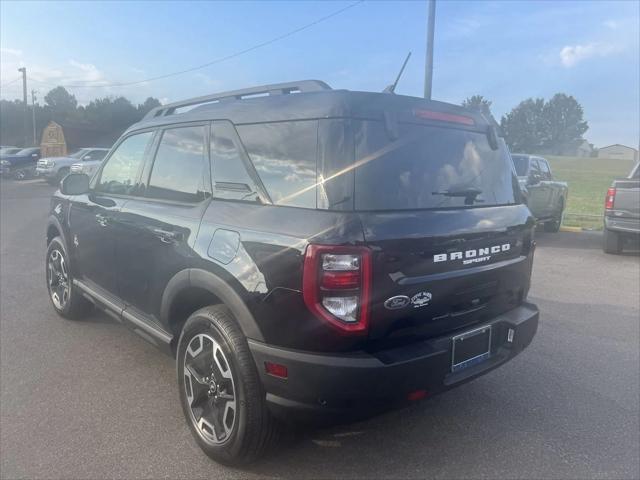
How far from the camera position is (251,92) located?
10.7ft

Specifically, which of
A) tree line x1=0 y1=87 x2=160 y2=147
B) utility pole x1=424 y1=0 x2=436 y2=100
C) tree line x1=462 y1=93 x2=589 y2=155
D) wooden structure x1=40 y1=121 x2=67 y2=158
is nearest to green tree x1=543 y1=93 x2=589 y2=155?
tree line x1=462 y1=93 x2=589 y2=155

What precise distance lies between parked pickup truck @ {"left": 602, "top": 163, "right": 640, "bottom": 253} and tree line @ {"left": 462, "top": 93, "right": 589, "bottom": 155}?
77608 mm

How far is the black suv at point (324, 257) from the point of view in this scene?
90.0 inches

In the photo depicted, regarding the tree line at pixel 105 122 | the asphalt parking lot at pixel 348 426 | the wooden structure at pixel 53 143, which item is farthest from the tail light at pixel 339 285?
the wooden structure at pixel 53 143

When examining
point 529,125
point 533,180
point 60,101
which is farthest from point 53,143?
point 529,125

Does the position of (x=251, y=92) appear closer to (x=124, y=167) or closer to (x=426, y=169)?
(x=426, y=169)

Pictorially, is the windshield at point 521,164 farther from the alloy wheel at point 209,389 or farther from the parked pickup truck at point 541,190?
the alloy wheel at point 209,389

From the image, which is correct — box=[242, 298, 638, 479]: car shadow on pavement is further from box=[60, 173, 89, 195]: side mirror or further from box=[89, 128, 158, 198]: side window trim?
box=[60, 173, 89, 195]: side mirror

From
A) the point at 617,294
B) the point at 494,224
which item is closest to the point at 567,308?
the point at 617,294

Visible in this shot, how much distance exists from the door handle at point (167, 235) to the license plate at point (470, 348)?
165 centimetres

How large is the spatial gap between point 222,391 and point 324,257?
1013mm

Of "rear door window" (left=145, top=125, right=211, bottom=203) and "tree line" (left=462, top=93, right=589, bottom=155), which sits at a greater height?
"tree line" (left=462, top=93, right=589, bottom=155)

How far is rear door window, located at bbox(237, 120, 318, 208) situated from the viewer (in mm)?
2466

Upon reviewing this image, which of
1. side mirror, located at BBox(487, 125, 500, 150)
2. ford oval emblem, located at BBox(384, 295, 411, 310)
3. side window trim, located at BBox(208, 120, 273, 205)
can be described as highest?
side mirror, located at BBox(487, 125, 500, 150)
